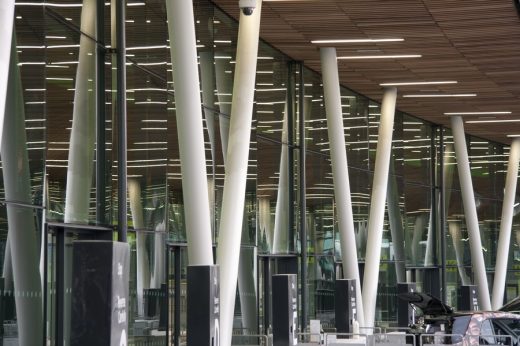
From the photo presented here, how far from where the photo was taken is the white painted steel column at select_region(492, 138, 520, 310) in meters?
44.3

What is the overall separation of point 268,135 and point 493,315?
372 inches

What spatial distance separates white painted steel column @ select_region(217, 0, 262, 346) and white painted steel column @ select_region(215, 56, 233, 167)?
9.49ft

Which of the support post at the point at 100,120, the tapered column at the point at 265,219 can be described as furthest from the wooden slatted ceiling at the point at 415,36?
the support post at the point at 100,120

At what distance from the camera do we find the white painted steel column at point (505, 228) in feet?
145

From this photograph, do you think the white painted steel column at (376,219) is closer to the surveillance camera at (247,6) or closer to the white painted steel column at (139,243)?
the white painted steel column at (139,243)

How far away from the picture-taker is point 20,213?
1491 cm

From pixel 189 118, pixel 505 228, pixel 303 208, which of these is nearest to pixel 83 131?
pixel 189 118

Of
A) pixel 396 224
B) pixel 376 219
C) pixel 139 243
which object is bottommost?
pixel 139 243

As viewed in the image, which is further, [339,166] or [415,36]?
[339,166]

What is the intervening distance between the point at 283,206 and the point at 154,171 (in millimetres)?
9153

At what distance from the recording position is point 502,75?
3244 cm

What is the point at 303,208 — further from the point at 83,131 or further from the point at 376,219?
the point at 83,131

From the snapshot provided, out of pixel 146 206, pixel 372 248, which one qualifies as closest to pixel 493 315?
pixel 146 206

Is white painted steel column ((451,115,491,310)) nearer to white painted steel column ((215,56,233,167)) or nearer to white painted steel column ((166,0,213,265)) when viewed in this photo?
white painted steel column ((215,56,233,167))
